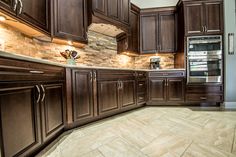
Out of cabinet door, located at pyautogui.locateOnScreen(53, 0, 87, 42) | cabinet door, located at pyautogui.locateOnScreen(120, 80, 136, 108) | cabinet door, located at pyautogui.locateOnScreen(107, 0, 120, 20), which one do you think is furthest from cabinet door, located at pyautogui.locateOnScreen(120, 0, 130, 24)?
cabinet door, located at pyautogui.locateOnScreen(120, 80, 136, 108)

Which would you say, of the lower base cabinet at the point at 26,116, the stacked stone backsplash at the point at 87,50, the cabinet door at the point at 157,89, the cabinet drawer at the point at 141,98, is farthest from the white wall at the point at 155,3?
the lower base cabinet at the point at 26,116

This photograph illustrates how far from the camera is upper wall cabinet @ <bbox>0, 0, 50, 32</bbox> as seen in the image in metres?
1.42

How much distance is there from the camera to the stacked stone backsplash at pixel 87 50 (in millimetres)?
1856

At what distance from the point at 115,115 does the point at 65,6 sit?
196cm

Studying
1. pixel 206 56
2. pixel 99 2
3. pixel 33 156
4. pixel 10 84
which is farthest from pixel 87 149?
pixel 206 56

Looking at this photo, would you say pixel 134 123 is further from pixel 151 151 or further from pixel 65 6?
pixel 65 6

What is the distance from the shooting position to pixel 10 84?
3.53ft

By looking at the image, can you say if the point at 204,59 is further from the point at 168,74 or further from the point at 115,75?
the point at 115,75

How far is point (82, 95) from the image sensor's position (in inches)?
85.9

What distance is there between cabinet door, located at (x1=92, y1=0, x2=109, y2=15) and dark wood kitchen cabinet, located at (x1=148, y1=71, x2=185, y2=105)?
5.74ft

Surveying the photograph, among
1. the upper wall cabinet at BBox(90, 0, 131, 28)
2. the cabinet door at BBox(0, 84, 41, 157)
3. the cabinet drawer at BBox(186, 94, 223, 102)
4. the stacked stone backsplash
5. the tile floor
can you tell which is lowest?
the tile floor

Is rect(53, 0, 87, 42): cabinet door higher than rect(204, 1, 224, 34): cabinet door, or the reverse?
rect(204, 1, 224, 34): cabinet door

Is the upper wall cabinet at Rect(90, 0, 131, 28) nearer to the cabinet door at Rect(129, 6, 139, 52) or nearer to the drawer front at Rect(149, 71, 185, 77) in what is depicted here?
the cabinet door at Rect(129, 6, 139, 52)

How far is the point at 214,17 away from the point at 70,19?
3018 millimetres
